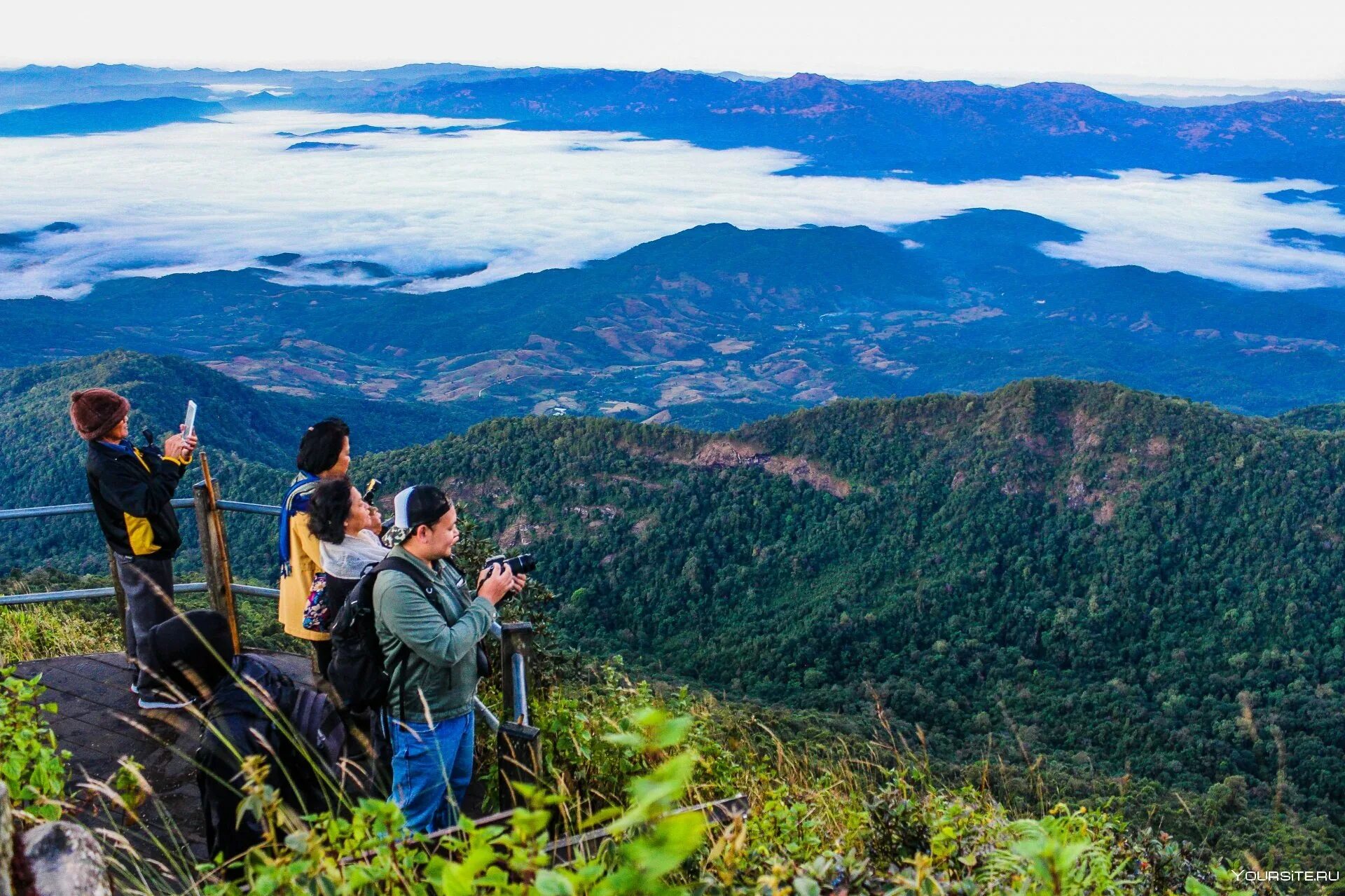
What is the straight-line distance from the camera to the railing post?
439 cm

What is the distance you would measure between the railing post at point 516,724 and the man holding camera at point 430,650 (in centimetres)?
24

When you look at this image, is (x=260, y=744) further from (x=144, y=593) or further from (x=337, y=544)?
(x=144, y=593)

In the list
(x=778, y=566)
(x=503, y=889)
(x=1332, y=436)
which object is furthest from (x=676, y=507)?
(x=503, y=889)

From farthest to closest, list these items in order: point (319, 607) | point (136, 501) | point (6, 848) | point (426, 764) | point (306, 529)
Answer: point (136, 501) < point (306, 529) < point (319, 607) < point (426, 764) < point (6, 848)

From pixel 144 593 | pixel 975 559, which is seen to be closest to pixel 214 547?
pixel 144 593

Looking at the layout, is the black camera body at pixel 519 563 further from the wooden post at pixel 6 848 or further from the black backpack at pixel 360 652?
the wooden post at pixel 6 848

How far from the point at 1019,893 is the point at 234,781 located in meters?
3.40

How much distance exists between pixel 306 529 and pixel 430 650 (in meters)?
1.66

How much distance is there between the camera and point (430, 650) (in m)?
4.46

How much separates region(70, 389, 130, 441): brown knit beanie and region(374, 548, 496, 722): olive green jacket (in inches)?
106

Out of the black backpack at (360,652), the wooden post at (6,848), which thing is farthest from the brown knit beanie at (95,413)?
the wooden post at (6,848)

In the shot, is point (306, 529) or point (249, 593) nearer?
point (306, 529)

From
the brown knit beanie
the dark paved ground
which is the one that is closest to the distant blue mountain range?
the dark paved ground

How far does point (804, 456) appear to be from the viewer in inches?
1820
